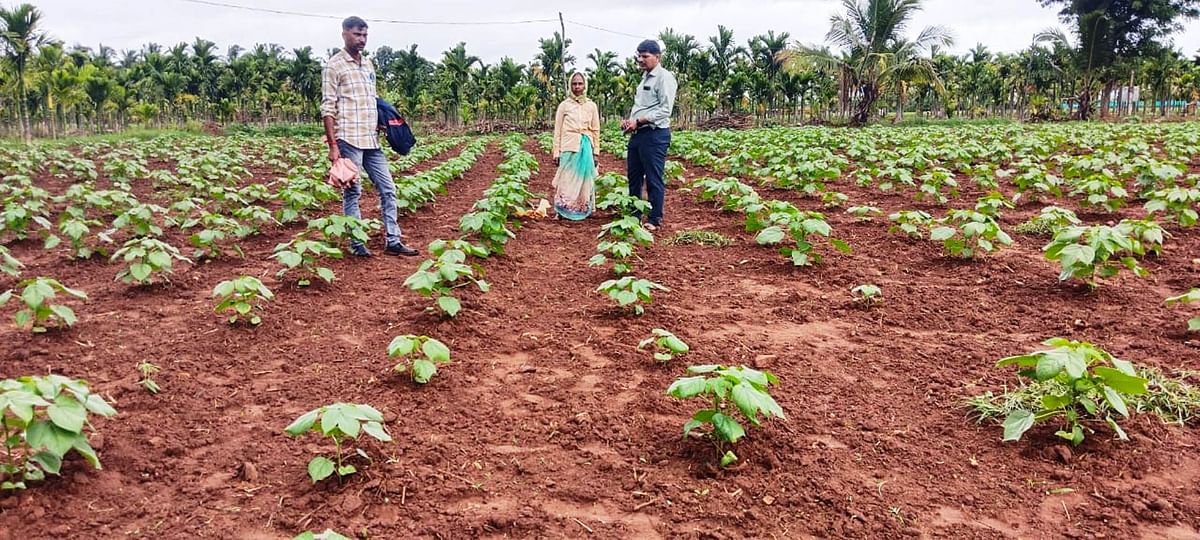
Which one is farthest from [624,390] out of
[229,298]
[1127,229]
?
[1127,229]

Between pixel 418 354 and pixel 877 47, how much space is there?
33666 millimetres

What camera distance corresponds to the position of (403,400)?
3236 millimetres

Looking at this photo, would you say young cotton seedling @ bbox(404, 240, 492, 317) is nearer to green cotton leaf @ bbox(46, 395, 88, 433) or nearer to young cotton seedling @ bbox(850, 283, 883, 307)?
green cotton leaf @ bbox(46, 395, 88, 433)

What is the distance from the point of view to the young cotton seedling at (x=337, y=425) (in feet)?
7.41

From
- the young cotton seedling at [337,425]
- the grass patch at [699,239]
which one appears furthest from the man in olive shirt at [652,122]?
the young cotton seedling at [337,425]

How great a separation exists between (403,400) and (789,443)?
1.63 metres

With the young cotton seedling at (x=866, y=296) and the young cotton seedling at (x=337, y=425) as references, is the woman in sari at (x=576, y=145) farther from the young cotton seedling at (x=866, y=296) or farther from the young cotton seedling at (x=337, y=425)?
the young cotton seedling at (x=337, y=425)

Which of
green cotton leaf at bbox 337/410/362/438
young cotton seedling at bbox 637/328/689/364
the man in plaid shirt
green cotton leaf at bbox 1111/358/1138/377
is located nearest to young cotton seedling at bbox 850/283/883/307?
young cotton seedling at bbox 637/328/689/364

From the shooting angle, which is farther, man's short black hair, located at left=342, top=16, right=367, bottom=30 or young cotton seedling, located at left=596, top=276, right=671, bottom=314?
man's short black hair, located at left=342, top=16, right=367, bottom=30

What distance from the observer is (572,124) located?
25.5ft

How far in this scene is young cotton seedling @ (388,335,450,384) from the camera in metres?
2.99

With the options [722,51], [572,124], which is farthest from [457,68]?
[572,124]

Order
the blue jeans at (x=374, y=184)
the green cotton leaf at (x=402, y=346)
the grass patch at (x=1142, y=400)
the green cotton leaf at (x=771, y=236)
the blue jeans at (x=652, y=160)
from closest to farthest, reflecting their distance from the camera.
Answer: the grass patch at (x=1142, y=400) → the green cotton leaf at (x=402, y=346) → the green cotton leaf at (x=771, y=236) → the blue jeans at (x=374, y=184) → the blue jeans at (x=652, y=160)

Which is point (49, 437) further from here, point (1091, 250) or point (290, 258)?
point (1091, 250)
